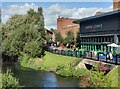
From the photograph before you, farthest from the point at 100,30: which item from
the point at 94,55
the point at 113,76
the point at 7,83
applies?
the point at 7,83

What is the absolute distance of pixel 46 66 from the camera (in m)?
43.5

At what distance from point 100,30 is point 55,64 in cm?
965

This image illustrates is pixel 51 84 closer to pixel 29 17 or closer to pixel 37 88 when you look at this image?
pixel 37 88

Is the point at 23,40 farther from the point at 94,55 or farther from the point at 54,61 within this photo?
the point at 94,55

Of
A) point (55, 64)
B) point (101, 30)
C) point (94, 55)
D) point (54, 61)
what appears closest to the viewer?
point (94, 55)

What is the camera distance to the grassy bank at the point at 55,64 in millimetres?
34781

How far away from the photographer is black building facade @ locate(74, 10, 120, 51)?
40987 mm

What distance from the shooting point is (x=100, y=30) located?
45.7 metres

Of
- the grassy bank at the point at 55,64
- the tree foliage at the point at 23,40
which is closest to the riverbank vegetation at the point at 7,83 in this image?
the grassy bank at the point at 55,64

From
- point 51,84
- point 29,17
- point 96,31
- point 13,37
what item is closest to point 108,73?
point 51,84

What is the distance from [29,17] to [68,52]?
61.6 ft

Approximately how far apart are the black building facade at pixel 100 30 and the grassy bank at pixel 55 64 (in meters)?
7.12

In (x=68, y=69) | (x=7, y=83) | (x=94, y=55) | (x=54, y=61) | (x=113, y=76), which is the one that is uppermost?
(x=94, y=55)

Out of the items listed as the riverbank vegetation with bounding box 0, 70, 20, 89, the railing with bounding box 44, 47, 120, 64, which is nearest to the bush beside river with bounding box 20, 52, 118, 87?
the railing with bounding box 44, 47, 120, 64
